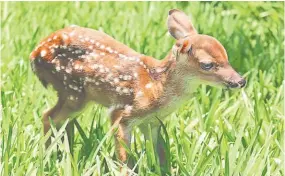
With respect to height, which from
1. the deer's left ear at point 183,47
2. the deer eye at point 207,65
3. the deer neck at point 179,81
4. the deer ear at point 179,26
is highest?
the deer ear at point 179,26

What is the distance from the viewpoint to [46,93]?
4.88 m

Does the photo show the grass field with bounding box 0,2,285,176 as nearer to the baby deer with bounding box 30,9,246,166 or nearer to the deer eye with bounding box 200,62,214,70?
the baby deer with bounding box 30,9,246,166

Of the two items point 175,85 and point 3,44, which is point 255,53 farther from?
point 175,85

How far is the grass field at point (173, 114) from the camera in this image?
3.96m

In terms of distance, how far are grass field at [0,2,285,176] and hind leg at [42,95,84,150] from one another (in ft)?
0.18

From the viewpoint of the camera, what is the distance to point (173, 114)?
473 cm

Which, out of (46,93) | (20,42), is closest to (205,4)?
(20,42)

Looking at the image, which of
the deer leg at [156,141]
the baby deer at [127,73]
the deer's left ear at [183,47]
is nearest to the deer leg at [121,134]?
the baby deer at [127,73]

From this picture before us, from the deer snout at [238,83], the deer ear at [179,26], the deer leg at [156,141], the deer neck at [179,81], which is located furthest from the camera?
the deer leg at [156,141]

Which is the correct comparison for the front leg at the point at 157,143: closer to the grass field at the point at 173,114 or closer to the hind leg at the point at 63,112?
the grass field at the point at 173,114

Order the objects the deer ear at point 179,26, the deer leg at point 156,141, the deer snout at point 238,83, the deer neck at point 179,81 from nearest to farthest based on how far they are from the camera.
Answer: the deer snout at point 238,83 → the deer neck at point 179,81 → the deer ear at point 179,26 → the deer leg at point 156,141

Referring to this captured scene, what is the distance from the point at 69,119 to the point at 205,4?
2.73 meters

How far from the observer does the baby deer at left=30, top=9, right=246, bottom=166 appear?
3760 millimetres

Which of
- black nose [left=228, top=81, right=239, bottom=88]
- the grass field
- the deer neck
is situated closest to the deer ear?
the deer neck
